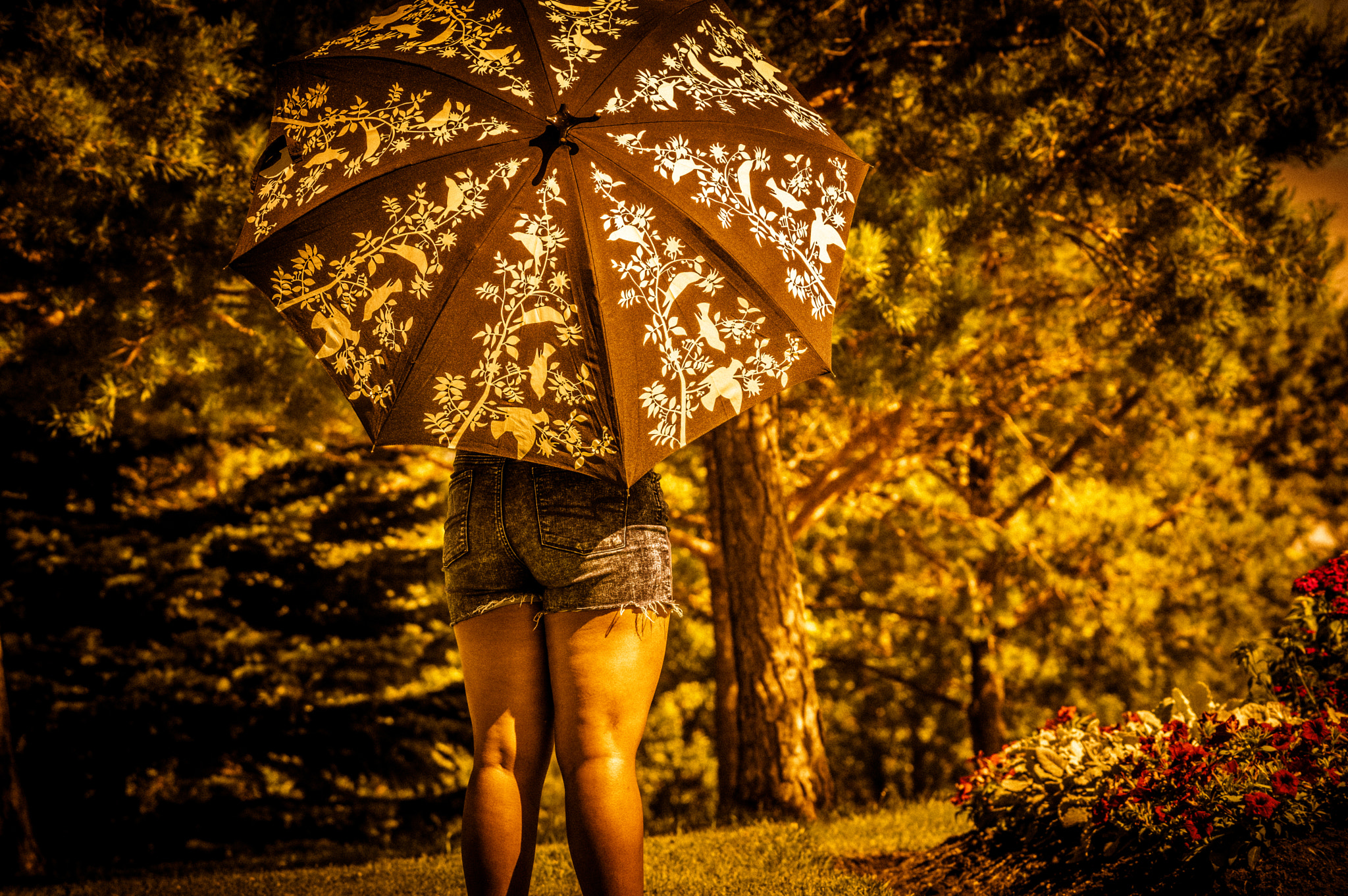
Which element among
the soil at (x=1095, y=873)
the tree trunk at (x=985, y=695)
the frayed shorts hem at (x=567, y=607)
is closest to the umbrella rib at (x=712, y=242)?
the frayed shorts hem at (x=567, y=607)

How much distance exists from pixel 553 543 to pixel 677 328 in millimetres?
525

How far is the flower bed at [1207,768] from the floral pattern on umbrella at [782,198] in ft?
5.51

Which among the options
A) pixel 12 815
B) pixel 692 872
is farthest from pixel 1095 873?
pixel 12 815

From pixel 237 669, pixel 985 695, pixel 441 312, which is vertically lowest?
pixel 985 695

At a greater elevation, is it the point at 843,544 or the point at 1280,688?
the point at 843,544

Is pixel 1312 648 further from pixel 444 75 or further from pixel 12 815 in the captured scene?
pixel 12 815

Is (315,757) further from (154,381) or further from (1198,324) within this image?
(1198,324)

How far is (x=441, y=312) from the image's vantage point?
6.02 feet

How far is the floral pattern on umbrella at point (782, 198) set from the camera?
6.32ft

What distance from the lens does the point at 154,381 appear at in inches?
193

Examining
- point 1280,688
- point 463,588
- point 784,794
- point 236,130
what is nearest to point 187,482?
point 236,130

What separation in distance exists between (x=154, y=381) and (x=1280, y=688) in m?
5.51

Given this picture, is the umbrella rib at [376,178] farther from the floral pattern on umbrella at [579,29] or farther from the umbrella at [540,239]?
the floral pattern on umbrella at [579,29]

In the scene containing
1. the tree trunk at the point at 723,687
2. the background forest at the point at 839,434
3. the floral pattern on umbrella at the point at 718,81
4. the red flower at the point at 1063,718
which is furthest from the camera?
the tree trunk at the point at 723,687
